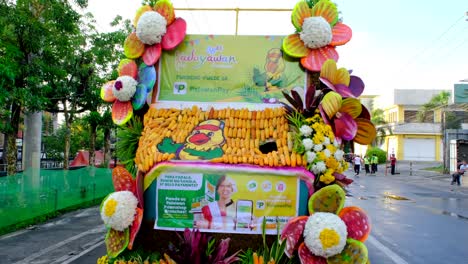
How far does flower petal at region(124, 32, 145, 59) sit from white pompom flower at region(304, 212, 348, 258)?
110 inches

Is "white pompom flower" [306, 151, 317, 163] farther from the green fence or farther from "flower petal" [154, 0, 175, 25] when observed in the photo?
the green fence

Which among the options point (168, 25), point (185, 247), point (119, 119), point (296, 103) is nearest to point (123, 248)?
point (185, 247)

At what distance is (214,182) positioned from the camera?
14.0 ft

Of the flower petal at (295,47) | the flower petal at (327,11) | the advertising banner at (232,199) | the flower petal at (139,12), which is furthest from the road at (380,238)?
the flower petal at (139,12)

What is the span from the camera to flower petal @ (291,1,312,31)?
209 inches

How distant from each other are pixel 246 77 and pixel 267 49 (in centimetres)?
42

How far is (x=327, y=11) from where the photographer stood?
17.4 ft

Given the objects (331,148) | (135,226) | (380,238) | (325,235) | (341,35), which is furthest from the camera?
(380,238)

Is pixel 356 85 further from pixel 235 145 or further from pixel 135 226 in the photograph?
pixel 135 226

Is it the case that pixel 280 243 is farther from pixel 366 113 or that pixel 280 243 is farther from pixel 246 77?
pixel 246 77

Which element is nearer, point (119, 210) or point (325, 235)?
point (325, 235)

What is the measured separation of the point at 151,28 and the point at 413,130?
50913mm

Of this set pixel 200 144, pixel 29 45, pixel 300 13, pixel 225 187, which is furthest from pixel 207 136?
pixel 29 45

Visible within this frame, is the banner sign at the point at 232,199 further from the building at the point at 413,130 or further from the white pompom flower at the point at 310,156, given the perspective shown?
the building at the point at 413,130
